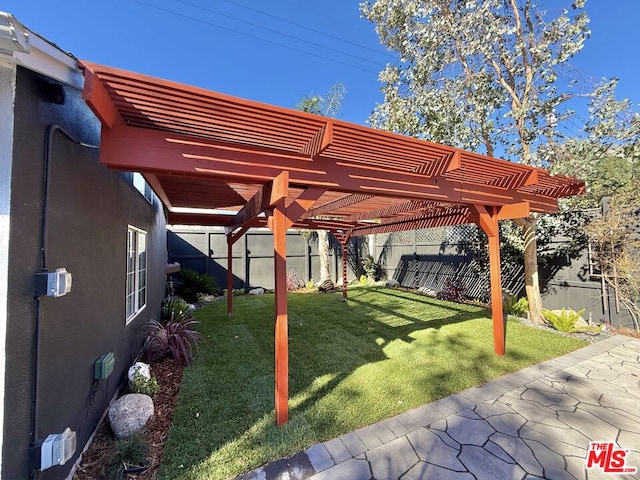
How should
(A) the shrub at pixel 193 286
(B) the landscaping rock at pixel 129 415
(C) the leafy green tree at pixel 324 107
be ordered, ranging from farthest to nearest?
(C) the leafy green tree at pixel 324 107
(A) the shrub at pixel 193 286
(B) the landscaping rock at pixel 129 415

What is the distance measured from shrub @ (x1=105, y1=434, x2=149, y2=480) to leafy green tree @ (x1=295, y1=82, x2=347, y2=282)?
10046mm

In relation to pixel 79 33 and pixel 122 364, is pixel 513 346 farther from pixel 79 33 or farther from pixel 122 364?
pixel 79 33

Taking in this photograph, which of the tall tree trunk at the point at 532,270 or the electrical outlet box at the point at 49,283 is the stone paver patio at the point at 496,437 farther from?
the tall tree trunk at the point at 532,270

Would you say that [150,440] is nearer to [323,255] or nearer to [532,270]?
[532,270]

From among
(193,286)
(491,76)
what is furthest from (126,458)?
(491,76)

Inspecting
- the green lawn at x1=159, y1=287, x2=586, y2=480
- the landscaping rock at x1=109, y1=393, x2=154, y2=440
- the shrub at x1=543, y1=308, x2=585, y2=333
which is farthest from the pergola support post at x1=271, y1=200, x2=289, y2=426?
the shrub at x1=543, y1=308, x2=585, y2=333

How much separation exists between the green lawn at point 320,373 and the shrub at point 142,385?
35 centimetres

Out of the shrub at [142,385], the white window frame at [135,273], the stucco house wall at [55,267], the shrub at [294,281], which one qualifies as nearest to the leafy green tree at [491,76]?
the white window frame at [135,273]

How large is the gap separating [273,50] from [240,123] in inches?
370

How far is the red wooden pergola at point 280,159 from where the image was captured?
86.1 inches

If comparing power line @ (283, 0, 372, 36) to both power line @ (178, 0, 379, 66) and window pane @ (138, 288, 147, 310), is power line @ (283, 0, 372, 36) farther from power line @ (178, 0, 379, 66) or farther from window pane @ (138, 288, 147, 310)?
window pane @ (138, 288, 147, 310)

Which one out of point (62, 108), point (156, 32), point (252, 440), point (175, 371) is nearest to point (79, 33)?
point (156, 32)

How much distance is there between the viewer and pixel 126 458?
229 centimetres

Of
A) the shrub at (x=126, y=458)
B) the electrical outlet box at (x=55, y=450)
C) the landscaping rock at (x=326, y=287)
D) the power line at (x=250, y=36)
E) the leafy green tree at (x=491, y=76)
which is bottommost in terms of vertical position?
the shrub at (x=126, y=458)
